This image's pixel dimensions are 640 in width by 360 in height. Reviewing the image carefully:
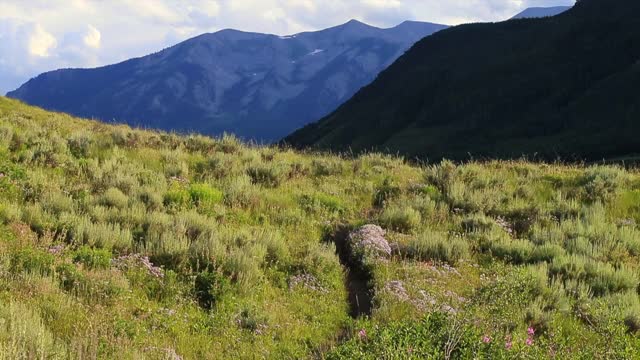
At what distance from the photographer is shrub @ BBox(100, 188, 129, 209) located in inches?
370

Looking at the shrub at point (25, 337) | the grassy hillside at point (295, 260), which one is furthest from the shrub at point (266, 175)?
the shrub at point (25, 337)

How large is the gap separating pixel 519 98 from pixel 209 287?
163427 mm

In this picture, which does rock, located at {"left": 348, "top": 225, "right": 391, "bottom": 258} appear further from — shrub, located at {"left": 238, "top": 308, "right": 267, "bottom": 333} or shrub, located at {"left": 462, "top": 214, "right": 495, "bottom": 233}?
shrub, located at {"left": 238, "top": 308, "right": 267, "bottom": 333}

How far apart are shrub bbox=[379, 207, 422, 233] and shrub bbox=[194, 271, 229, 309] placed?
4.27 meters

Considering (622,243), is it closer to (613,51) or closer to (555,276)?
(555,276)

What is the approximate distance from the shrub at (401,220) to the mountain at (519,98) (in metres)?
109

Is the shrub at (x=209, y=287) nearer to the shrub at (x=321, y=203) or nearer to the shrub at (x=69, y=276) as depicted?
the shrub at (x=69, y=276)

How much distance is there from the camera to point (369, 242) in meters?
8.94

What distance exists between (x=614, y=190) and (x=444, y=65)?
612 ft

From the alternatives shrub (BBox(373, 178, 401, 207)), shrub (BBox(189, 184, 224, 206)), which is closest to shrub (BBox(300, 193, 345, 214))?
shrub (BBox(373, 178, 401, 207))

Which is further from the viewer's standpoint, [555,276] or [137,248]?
[555,276]

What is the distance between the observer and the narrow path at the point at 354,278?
7.28m

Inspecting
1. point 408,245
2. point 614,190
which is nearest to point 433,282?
point 408,245

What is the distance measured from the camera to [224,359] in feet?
18.1
